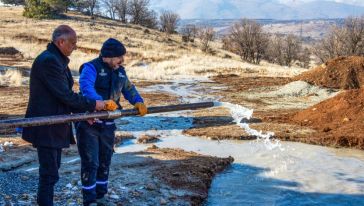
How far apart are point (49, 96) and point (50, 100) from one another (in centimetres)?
4

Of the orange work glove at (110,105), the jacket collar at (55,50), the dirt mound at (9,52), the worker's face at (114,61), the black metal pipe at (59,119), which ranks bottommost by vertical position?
the dirt mound at (9,52)

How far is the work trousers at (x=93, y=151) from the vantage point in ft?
17.1

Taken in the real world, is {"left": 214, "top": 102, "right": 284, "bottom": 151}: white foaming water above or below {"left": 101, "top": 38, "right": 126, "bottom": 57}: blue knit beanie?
below

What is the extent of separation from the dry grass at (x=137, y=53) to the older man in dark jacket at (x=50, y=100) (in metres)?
25.8

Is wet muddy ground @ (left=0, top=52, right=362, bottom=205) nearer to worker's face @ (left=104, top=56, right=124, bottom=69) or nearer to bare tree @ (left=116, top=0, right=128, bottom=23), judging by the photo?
worker's face @ (left=104, top=56, right=124, bottom=69)

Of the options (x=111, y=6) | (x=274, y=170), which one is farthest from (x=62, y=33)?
(x=111, y=6)

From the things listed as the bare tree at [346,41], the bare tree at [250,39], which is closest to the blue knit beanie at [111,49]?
the bare tree at [346,41]

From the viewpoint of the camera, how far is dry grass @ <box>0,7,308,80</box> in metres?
34.2

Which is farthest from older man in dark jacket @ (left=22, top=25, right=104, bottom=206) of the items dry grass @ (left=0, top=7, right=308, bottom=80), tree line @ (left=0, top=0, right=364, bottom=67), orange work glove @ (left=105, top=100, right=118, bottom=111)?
tree line @ (left=0, top=0, right=364, bottom=67)

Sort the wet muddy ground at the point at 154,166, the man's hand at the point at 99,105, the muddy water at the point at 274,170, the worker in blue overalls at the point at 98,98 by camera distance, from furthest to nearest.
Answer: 1. the muddy water at the point at 274,170
2. the wet muddy ground at the point at 154,166
3. the worker in blue overalls at the point at 98,98
4. the man's hand at the point at 99,105

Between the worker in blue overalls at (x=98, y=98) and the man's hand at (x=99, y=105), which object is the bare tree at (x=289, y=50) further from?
the man's hand at (x=99, y=105)

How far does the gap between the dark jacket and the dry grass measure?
84.5 ft

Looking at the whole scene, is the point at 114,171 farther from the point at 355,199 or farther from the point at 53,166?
the point at 355,199

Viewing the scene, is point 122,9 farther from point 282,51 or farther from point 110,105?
point 110,105
